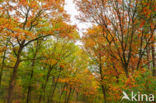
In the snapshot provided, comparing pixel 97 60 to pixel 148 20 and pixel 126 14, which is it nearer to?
pixel 126 14

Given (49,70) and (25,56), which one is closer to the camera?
(25,56)

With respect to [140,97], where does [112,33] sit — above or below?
above

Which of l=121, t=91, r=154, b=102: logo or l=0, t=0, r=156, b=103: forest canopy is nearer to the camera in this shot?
l=121, t=91, r=154, b=102: logo

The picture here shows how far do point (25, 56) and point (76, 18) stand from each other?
9515 millimetres

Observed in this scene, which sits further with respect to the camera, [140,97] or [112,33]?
[112,33]

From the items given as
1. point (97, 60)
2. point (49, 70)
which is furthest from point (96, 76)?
point (49, 70)

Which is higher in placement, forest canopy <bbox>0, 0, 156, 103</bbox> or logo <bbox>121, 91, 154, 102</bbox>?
forest canopy <bbox>0, 0, 156, 103</bbox>

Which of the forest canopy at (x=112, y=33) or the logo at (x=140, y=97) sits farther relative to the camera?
the forest canopy at (x=112, y=33)

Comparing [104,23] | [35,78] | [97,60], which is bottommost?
[35,78]

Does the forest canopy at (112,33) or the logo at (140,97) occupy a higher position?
the forest canopy at (112,33)

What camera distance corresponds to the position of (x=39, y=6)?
8180 mm

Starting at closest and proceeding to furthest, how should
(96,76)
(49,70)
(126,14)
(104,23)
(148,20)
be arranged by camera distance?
1. (148,20)
2. (126,14)
3. (104,23)
4. (96,76)
5. (49,70)

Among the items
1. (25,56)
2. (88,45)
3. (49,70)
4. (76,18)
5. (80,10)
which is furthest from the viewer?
(49,70)

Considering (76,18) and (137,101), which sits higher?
(76,18)
